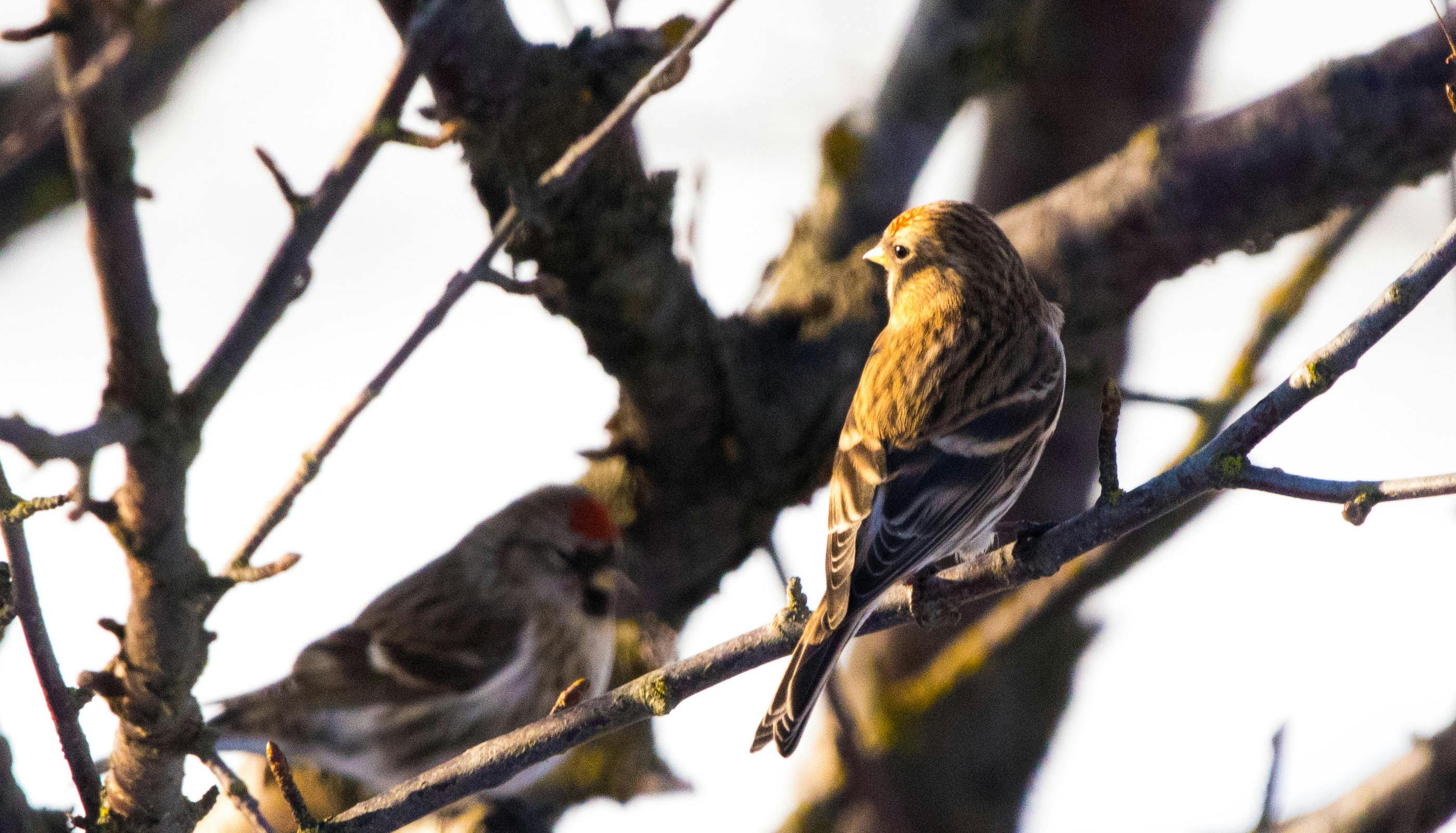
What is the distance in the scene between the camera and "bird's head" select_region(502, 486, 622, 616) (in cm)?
447

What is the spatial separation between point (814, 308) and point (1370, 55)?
185cm

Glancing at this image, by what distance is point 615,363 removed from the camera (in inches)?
163

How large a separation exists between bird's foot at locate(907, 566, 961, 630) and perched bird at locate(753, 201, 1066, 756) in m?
0.07

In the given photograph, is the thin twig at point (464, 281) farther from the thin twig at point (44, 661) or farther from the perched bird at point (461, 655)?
the perched bird at point (461, 655)

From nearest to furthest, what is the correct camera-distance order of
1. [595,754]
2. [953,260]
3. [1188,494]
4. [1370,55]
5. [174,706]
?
[1188,494] < [174,706] < [953,260] < [1370,55] < [595,754]

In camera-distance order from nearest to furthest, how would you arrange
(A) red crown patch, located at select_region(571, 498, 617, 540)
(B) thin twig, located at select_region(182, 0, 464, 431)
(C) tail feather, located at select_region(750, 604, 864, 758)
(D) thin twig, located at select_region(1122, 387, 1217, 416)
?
(B) thin twig, located at select_region(182, 0, 464, 431) < (C) tail feather, located at select_region(750, 604, 864, 758) < (D) thin twig, located at select_region(1122, 387, 1217, 416) < (A) red crown patch, located at select_region(571, 498, 617, 540)

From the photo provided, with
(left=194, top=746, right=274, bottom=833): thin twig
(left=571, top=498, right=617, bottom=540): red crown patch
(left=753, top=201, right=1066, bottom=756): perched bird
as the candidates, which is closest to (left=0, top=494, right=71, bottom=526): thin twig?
(left=194, top=746, right=274, bottom=833): thin twig

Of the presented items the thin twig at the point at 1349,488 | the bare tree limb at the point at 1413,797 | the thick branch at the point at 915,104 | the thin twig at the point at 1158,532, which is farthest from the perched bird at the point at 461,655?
the thin twig at the point at 1349,488

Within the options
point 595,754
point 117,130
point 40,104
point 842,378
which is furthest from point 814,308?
point 117,130

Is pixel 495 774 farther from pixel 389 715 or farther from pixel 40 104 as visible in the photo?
pixel 389 715

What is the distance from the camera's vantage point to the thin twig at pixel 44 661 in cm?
192

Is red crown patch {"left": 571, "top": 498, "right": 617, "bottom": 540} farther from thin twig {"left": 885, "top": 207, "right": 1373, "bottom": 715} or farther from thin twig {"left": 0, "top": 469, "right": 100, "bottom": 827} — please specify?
thin twig {"left": 0, "top": 469, "right": 100, "bottom": 827}

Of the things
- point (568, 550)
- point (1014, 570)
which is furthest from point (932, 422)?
point (568, 550)

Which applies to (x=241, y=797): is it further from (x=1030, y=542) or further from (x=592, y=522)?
(x=592, y=522)
